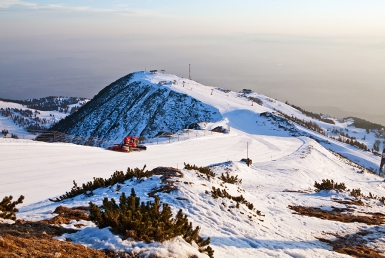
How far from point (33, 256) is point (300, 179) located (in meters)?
24.9

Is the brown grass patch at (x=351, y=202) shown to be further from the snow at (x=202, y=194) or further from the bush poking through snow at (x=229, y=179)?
the bush poking through snow at (x=229, y=179)

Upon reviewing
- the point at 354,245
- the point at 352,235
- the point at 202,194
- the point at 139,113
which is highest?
the point at 202,194

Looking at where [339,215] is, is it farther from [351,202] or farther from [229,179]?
[229,179]

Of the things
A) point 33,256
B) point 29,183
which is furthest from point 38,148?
point 33,256

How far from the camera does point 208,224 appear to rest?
10406 millimetres

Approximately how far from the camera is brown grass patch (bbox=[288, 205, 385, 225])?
1436 cm

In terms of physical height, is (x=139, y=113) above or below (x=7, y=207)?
below

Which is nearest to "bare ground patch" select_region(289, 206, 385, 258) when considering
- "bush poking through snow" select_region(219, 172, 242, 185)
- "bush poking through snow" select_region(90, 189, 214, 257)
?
"bush poking through snow" select_region(219, 172, 242, 185)

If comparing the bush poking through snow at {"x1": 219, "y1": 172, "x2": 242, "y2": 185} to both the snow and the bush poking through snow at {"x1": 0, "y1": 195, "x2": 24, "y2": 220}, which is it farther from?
the bush poking through snow at {"x1": 0, "y1": 195, "x2": 24, "y2": 220}

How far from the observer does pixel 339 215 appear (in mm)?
15164

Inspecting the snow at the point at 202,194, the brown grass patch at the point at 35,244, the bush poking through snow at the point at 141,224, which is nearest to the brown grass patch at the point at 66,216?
the snow at the point at 202,194

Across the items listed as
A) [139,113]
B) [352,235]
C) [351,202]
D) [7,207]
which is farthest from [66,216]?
[139,113]

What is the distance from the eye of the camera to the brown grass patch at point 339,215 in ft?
47.1

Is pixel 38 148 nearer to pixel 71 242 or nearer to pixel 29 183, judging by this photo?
pixel 29 183
